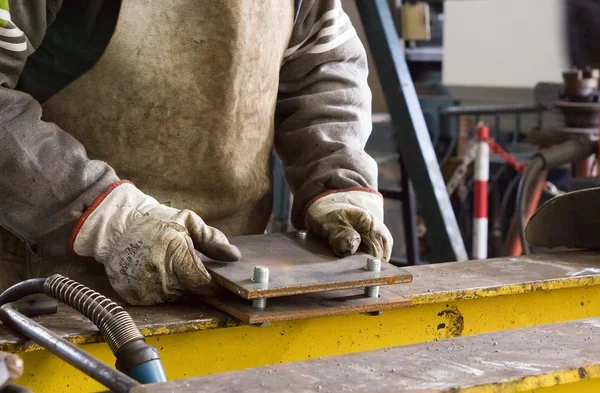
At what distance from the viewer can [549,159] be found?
3.88 m

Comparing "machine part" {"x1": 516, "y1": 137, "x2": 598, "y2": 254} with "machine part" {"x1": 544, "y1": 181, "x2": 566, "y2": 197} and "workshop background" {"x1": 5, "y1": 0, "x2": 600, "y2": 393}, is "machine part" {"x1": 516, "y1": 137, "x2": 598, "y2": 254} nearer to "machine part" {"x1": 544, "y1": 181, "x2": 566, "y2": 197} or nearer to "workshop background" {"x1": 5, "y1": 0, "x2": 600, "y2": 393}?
"machine part" {"x1": 544, "y1": 181, "x2": 566, "y2": 197}

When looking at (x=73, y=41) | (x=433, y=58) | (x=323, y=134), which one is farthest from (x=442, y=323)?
(x=433, y=58)

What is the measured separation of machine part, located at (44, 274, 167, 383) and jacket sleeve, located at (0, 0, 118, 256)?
0.23m

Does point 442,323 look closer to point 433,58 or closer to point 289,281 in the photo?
point 289,281

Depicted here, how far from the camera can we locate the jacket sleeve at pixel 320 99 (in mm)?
1854

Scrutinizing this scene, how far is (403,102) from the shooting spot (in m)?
3.53

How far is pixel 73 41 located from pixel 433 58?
14.7ft

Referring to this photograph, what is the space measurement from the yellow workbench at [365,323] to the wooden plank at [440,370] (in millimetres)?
270

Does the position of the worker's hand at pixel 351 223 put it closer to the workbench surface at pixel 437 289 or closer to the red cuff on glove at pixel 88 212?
the workbench surface at pixel 437 289

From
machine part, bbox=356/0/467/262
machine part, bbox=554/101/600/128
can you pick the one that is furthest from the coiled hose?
machine part, bbox=554/101/600/128

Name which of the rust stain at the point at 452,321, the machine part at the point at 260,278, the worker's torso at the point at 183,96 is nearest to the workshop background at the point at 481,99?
the worker's torso at the point at 183,96

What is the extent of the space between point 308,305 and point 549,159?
2.76 metres

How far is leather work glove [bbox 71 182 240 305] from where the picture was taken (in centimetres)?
138

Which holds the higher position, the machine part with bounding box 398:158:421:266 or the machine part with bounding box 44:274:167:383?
the machine part with bounding box 44:274:167:383
